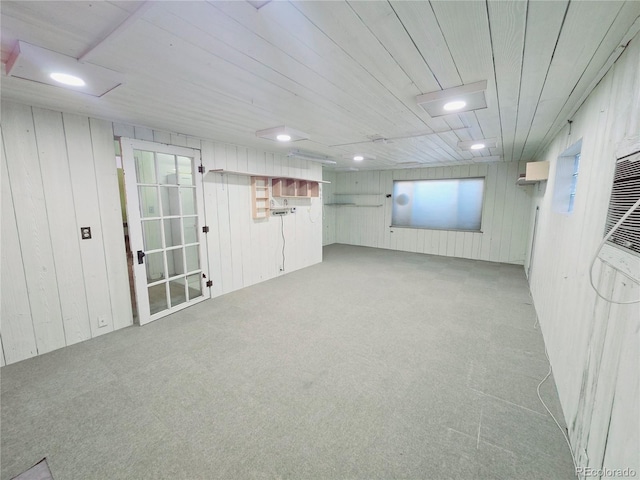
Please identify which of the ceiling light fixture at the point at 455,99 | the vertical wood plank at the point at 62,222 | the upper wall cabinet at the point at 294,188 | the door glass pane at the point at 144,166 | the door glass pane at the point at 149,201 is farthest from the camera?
the upper wall cabinet at the point at 294,188

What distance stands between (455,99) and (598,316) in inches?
64.7

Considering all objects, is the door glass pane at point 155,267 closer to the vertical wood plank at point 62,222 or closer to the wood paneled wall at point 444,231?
the vertical wood plank at point 62,222

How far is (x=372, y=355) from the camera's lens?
2.46 meters

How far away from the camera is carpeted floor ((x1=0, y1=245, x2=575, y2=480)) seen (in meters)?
1.47

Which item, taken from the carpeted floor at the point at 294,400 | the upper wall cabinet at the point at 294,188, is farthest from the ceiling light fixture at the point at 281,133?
the carpeted floor at the point at 294,400

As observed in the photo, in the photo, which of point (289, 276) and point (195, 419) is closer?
point (195, 419)

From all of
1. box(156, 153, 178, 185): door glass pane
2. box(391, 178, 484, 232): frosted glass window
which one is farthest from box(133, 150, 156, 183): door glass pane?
box(391, 178, 484, 232): frosted glass window

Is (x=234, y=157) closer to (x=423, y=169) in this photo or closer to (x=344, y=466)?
(x=344, y=466)

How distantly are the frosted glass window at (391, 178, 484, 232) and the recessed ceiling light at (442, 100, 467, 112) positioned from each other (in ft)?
15.4

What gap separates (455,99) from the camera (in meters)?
2.01

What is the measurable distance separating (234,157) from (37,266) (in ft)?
8.22

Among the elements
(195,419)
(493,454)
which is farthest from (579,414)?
(195,419)

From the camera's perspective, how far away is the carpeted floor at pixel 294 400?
1467 mm

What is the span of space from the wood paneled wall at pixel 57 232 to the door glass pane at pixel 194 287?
977mm
